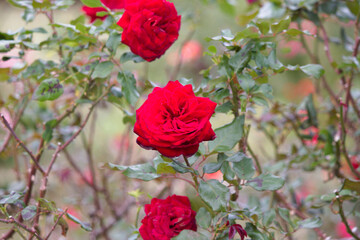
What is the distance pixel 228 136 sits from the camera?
0.61 meters

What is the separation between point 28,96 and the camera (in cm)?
95

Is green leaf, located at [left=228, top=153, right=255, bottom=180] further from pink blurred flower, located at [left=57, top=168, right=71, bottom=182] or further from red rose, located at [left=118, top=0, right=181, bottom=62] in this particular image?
pink blurred flower, located at [left=57, top=168, right=71, bottom=182]

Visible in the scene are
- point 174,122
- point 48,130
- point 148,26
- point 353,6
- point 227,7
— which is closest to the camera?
point 174,122

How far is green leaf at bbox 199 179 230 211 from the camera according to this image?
0.56m

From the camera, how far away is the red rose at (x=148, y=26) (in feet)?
2.04

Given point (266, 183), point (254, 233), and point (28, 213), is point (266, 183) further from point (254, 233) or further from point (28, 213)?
point (28, 213)

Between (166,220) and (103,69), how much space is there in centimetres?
29

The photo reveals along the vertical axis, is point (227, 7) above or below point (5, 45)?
below

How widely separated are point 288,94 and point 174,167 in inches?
93.9

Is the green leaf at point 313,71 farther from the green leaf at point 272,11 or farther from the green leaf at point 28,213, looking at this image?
the green leaf at point 28,213

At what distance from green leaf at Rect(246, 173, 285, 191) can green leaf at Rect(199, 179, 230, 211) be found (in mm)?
58

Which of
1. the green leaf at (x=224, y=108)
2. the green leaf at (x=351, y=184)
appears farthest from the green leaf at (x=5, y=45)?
the green leaf at (x=351, y=184)

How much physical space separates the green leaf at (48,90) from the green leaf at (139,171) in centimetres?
20

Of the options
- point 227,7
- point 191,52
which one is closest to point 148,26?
point 227,7
